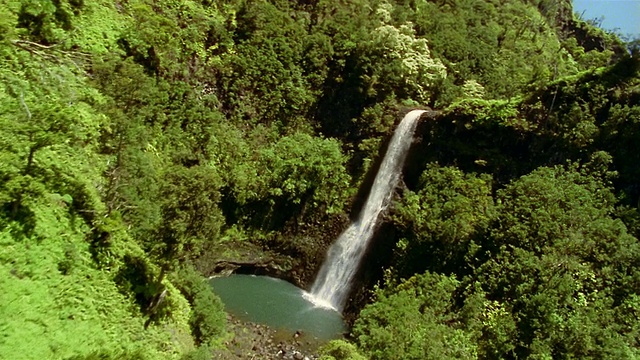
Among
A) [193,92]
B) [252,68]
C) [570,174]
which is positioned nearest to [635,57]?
[570,174]

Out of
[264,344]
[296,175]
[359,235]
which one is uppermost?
[296,175]

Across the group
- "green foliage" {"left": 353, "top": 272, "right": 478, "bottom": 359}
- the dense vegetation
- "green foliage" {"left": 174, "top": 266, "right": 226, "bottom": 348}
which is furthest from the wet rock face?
"green foliage" {"left": 353, "top": 272, "right": 478, "bottom": 359}

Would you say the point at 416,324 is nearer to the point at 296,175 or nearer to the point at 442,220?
the point at 442,220

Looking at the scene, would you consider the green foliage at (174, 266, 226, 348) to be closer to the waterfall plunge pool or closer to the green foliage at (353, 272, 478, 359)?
the waterfall plunge pool

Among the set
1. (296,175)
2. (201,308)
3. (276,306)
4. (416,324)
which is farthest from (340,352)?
(296,175)

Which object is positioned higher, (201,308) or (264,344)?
(201,308)

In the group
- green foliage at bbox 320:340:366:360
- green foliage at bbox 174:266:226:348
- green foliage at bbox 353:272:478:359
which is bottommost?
green foliage at bbox 174:266:226:348

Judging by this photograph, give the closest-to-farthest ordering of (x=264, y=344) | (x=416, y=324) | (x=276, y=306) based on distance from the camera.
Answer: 1. (x=416, y=324)
2. (x=264, y=344)
3. (x=276, y=306)
